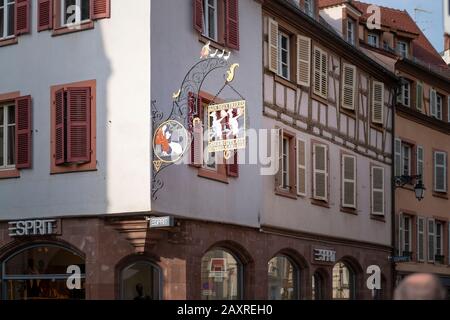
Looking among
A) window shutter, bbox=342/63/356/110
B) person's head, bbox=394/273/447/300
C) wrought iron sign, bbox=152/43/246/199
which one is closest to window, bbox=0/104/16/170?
wrought iron sign, bbox=152/43/246/199

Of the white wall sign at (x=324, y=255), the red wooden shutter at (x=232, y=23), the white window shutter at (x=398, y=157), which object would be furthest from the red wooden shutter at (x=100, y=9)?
the white window shutter at (x=398, y=157)

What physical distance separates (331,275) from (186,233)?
7.45m

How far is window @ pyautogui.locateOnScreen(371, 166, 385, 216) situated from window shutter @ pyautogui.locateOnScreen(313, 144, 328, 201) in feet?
11.9

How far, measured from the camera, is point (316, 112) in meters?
21.9

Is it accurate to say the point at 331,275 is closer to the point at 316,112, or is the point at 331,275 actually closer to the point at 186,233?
the point at 316,112

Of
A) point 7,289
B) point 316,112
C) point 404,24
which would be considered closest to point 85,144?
point 7,289

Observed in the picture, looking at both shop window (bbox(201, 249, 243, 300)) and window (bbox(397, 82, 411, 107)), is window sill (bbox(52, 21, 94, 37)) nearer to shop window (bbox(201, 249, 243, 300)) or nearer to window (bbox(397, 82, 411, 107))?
shop window (bbox(201, 249, 243, 300))

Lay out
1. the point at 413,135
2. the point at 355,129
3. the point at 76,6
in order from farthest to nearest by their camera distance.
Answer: the point at 413,135
the point at 355,129
the point at 76,6

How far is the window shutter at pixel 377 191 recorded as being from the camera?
25.2 meters

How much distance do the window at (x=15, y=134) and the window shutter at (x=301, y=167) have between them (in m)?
6.69

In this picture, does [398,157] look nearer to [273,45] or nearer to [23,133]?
[273,45]

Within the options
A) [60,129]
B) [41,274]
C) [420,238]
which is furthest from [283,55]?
[420,238]

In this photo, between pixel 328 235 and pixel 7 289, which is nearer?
pixel 7 289

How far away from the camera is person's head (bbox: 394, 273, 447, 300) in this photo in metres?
3.15
